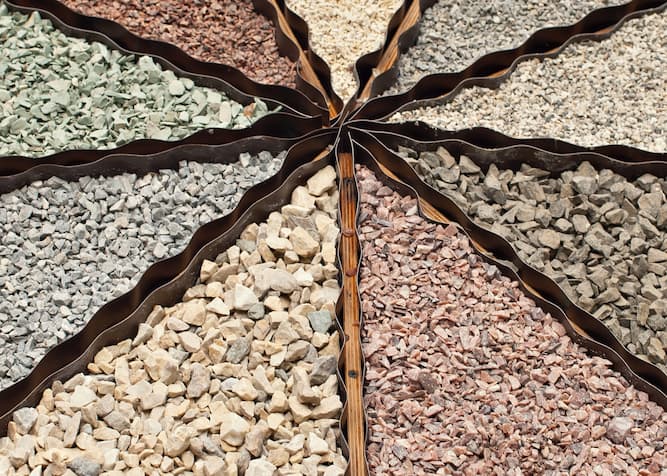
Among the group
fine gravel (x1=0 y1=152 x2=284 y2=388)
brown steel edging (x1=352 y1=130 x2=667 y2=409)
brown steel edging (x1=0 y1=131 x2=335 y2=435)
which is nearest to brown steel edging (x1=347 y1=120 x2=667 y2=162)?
brown steel edging (x1=352 y1=130 x2=667 y2=409)

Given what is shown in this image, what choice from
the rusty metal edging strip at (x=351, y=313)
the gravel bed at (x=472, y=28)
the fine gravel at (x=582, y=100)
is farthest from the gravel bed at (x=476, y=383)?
the gravel bed at (x=472, y=28)

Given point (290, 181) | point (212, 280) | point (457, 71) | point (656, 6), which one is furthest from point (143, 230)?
point (656, 6)

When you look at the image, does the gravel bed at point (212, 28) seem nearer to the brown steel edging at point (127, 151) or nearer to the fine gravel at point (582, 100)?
the brown steel edging at point (127, 151)

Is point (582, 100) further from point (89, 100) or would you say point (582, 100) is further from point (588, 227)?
point (89, 100)

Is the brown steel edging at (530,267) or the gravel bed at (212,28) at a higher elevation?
the gravel bed at (212,28)

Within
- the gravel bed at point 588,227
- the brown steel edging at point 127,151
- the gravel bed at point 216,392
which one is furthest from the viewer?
the brown steel edging at point 127,151

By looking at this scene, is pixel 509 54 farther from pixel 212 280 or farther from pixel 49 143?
pixel 49 143
